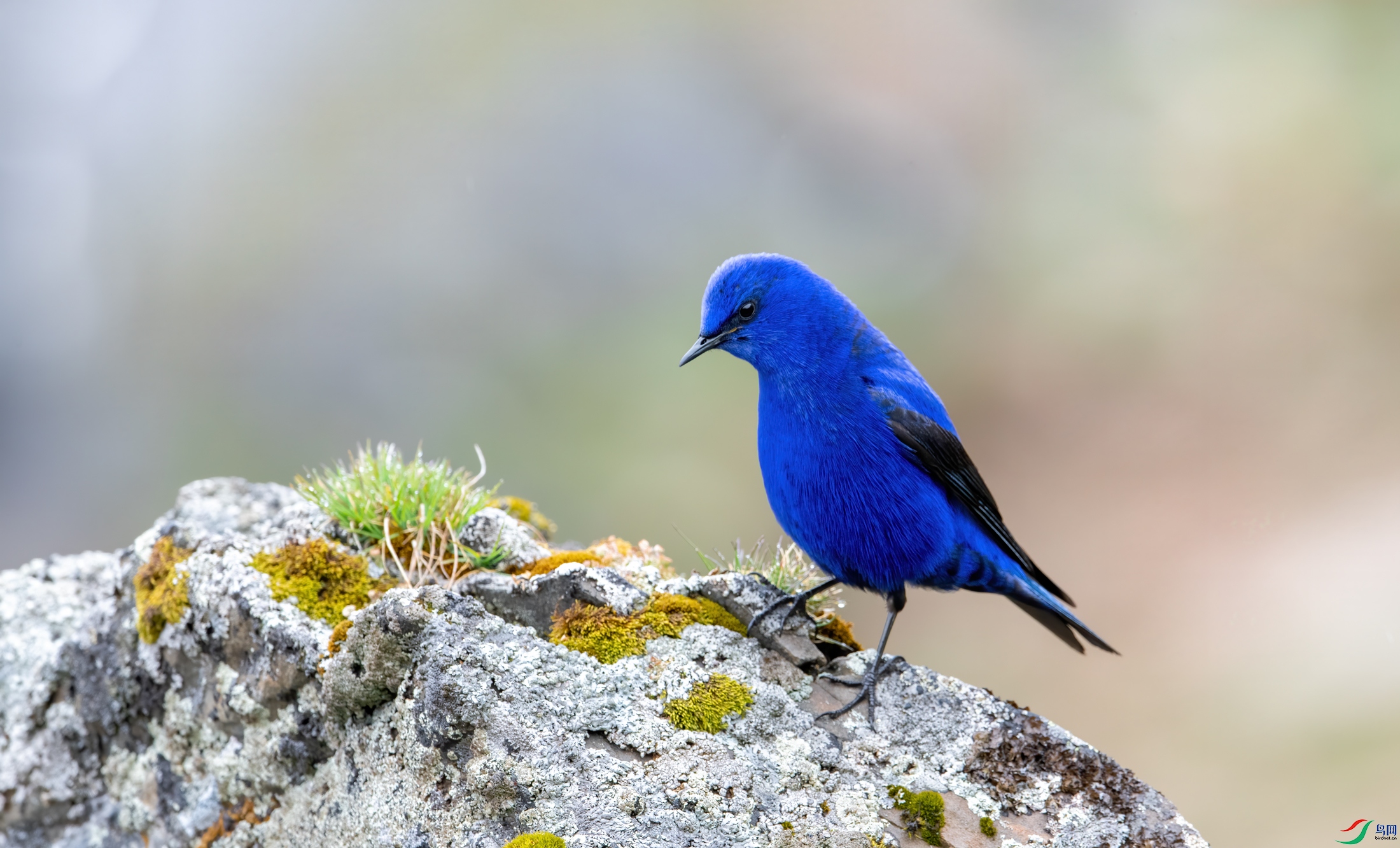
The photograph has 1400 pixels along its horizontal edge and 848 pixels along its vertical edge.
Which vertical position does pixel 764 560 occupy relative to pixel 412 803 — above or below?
above

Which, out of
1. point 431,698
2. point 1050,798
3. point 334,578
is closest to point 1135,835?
point 1050,798

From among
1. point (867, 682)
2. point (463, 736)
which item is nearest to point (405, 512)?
point (463, 736)

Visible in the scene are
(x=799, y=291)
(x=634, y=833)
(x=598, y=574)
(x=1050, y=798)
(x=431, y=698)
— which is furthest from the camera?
(x=799, y=291)

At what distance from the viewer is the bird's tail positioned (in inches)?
203

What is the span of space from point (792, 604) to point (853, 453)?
84cm

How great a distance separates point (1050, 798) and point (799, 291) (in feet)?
8.75

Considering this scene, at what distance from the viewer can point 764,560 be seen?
531 centimetres

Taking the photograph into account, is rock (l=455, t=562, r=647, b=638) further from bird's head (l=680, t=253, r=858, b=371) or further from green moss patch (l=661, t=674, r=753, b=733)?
bird's head (l=680, t=253, r=858, b=371)

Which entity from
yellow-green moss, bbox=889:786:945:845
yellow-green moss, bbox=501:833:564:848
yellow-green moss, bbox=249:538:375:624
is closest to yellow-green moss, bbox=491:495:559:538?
yellow-green moss, bbox=249:538:375:624

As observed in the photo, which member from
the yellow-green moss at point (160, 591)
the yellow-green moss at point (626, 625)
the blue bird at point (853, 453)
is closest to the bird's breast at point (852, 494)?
the blue bird at point (853, 453)

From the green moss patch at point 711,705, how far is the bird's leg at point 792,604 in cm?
39

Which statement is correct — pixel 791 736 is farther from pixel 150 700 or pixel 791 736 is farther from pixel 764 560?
pixel 150 700

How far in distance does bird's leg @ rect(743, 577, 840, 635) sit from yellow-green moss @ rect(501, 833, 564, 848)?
4.72ft

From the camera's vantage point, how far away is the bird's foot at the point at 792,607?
450 cm
